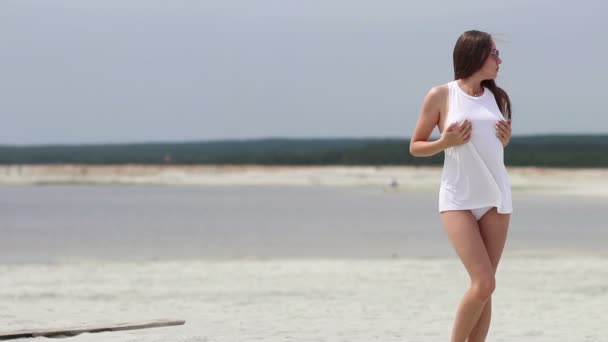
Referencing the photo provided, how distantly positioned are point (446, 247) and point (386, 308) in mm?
7058

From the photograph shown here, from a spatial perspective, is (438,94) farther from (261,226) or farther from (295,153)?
(295,153)

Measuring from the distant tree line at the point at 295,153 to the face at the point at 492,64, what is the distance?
64.3 metres

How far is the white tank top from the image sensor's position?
4875 mm

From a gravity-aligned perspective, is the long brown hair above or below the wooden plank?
above

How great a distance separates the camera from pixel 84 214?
2439 cm

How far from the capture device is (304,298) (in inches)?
360

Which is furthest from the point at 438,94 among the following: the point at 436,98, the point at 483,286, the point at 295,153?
the point at 295,153

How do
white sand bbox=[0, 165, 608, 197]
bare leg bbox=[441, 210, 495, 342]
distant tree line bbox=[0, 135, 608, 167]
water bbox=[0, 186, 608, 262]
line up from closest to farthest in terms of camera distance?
bare leg bbox=[441, 210, 495, 342], water bbox=[0, 186, 608, 262], white sand bbox=[0, 165, 608, 197], distant tree line bbox=[0, 135, 608, 167]

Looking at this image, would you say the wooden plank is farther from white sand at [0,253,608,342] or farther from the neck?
the neck

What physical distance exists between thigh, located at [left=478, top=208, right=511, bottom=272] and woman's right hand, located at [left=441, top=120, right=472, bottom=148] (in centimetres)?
31

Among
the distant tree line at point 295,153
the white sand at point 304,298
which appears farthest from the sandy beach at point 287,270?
the distant tree line at point 295,153

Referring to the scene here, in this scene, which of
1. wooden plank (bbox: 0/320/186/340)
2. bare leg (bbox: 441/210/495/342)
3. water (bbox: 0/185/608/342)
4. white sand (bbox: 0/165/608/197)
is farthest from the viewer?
white sand (bbox: 0/165/608/197)

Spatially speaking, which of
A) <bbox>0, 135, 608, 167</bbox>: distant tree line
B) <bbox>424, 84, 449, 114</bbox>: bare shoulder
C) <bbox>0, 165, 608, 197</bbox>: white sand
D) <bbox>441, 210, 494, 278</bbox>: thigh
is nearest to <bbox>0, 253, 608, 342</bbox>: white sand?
<bbox>441, 210, 494, 278</bbox>: thigh

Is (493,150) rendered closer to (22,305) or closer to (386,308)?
(386,308)
